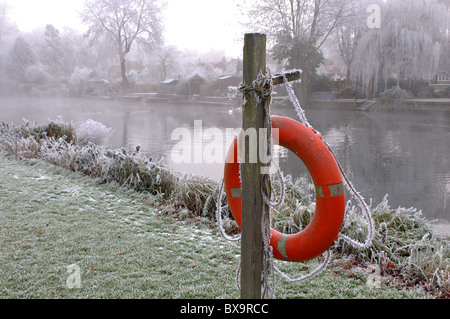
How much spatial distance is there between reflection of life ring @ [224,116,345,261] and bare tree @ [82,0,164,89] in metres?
38.7

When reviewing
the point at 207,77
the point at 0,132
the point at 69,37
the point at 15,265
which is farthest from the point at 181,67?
the point at 15,265

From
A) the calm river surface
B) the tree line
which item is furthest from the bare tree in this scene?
the calm river surface

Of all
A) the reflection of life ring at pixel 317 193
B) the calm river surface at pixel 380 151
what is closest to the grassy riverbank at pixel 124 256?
the reflection of life ring at pixel 317 193

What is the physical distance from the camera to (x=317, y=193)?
70.6 inches

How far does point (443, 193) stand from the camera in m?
5.95

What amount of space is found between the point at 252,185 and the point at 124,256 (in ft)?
5.69

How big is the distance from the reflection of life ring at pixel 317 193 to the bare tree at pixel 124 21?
3869cm

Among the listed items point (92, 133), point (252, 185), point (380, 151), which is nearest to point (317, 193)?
point (252, 185)

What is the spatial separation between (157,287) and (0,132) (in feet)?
26.9

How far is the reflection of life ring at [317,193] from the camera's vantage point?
5.71ft

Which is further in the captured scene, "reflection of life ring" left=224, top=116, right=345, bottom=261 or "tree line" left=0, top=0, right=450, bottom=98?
"tree line" left=0, top=0, right=450, bottom=98

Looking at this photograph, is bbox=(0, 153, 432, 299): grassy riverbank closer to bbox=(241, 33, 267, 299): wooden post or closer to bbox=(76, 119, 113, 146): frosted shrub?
bbox=(241, 33, 267, 299): wooden post
